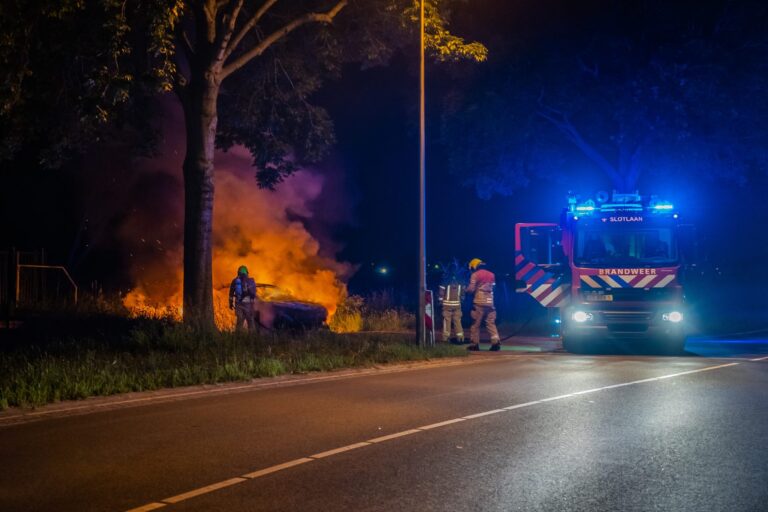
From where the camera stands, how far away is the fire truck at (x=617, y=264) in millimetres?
17547

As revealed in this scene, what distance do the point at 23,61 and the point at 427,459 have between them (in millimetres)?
11584

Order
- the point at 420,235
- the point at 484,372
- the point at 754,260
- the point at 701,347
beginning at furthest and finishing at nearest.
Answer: the point at 754,260, the point at 701,347, the point at 420,235, the point at 484,372

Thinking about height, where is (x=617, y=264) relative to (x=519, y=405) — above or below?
above

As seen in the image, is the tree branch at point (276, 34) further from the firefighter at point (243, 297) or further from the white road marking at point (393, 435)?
the white road marking at point (393, 435)

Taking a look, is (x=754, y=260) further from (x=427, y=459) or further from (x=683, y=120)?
(x=427, y=459)

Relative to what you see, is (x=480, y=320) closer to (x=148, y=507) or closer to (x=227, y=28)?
(x=227, y=28)

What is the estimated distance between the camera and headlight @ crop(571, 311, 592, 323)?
1784cm

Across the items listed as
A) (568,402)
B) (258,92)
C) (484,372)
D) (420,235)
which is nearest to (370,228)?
(258,92)

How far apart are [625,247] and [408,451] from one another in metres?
11.3

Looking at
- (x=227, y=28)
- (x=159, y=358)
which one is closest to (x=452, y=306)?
(x=227, y=28)

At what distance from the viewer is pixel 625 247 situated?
58.5 ft

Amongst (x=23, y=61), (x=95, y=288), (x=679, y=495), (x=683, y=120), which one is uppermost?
(x=683, y=120)

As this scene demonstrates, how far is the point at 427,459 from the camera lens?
7391 millimetres

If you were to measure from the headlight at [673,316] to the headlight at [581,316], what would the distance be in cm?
146
